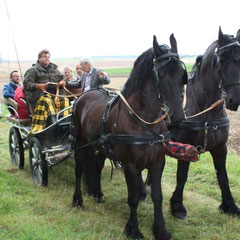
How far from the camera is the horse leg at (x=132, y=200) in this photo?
3888 millimetres

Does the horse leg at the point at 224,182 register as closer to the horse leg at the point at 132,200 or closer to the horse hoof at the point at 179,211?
the horse hoof at the point at 179,211

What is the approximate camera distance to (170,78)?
3359mm

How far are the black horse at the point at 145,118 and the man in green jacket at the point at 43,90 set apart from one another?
6.18ft

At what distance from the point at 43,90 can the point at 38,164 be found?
55.0 inches

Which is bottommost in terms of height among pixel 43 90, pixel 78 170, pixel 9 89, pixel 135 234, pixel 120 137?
pixel 135 234

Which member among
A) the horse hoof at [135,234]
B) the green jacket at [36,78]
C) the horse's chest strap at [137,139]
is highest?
the green jacket at [36,78]

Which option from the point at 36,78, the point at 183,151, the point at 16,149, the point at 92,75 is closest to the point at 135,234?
the point at 183,151

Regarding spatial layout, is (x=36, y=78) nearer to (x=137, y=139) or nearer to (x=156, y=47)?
(x=137, y=139)

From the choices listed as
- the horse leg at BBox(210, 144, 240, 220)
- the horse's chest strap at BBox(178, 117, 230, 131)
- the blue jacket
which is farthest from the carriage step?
the blue jacket

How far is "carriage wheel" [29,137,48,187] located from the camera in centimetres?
575

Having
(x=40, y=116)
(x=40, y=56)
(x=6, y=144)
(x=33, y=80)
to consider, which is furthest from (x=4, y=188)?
(x=6, y=144)

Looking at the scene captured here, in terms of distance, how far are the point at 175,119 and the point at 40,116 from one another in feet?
10.9

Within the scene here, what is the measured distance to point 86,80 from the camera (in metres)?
6.02

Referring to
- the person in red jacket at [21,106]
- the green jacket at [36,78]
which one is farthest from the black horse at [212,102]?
the person in red jacket at [21,106]
